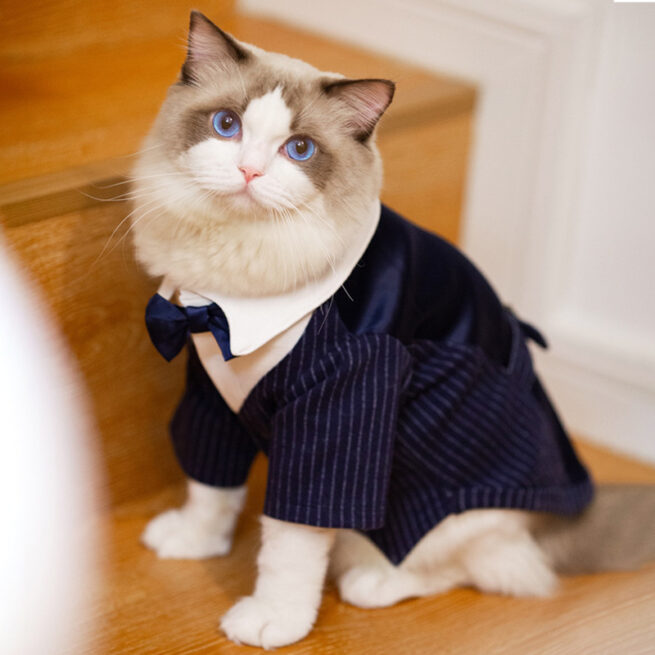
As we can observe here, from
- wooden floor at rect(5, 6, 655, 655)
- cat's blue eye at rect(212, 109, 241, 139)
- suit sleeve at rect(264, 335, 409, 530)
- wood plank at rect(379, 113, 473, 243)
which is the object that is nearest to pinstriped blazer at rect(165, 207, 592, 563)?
suit sleeve at rect(264, 335, 409, 530)

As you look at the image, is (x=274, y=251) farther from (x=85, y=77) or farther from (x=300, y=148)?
(x=85, y=77)

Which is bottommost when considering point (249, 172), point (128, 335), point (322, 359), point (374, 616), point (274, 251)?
point (374, 616)

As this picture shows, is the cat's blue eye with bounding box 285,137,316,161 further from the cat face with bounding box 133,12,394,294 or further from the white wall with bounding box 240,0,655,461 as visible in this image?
the white wall with bounding box 240,0,655,461

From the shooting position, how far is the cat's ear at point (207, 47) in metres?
0.96

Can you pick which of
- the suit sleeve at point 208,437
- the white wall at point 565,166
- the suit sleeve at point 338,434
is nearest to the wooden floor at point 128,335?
the suit sleeve at point 208,437

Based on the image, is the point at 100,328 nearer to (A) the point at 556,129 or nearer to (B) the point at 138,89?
(B) the point at 138,89

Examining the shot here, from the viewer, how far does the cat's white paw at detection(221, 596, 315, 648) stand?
1134 mm

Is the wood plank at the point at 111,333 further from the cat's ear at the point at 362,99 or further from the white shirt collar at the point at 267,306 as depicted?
the cat's ear at the point at 362,99

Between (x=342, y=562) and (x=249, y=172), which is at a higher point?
(x=249, y=172)

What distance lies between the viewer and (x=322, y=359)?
1052 millimetres

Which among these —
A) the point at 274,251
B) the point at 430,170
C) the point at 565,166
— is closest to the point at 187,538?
the point at 274,251

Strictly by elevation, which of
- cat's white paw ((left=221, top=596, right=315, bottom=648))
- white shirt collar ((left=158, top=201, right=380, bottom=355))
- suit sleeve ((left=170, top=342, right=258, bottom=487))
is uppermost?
white shirt collar ((left=158, top=201, right=380, bottom=355))

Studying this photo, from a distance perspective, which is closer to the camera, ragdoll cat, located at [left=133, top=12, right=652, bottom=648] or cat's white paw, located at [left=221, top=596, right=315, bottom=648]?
ragdoll cat, located at [left=133, top=12, right=652, bottom=648]

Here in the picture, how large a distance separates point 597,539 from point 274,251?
29.2 inches
